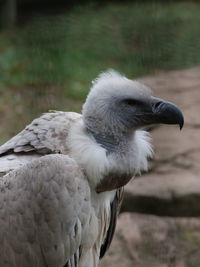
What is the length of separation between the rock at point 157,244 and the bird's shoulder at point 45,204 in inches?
48.6

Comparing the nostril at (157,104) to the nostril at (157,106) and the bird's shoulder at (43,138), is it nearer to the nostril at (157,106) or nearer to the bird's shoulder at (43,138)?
the nostril at (157,106)

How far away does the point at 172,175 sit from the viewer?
4840mm

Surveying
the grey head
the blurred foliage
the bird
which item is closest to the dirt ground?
the blurred foliage

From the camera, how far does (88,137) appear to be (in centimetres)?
362

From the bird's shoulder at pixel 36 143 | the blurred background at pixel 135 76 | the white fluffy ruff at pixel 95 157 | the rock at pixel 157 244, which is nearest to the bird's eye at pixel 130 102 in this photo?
the white fluffy ruff at pixel 95 157

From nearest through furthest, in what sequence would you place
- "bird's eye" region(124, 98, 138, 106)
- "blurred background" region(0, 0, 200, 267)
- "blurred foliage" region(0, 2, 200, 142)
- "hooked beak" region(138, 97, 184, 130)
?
"hooked beak" region(138, 97, 184, 130) → "bird's eye" region(124, 98, 138, 106) → "blurred background" region(0, 0, 200, 267) → "blurred foliage" region(0, 2, 200, 142)

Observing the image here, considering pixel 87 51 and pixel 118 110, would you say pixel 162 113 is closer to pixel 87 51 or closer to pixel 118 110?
pixel 118 110

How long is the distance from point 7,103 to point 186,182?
283cm

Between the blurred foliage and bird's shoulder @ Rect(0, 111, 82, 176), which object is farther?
the blurred foliage

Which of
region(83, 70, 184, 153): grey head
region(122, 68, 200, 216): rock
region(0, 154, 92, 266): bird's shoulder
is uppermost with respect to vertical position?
region(83, 70, 184, 153): grey head

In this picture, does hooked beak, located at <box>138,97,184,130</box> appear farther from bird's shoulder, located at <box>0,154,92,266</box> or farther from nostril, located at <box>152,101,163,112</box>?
bird's shoulder, located at <box>0,154,92,266</box>

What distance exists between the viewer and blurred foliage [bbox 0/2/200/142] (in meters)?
5.09

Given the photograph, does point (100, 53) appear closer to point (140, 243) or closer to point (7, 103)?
point (7, 103)

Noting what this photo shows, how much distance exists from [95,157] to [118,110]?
0.82 feet
